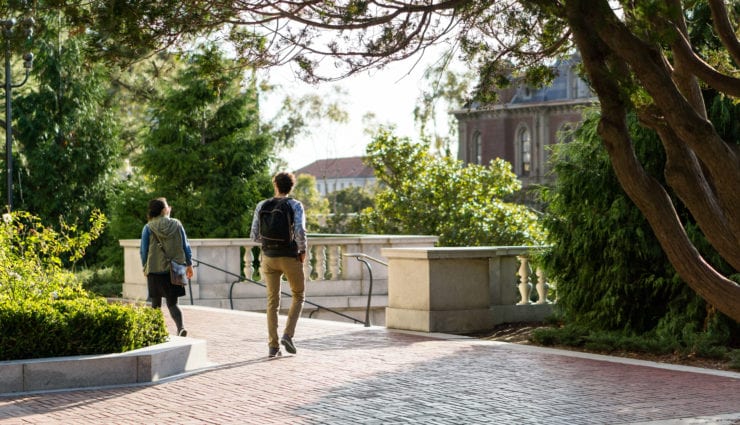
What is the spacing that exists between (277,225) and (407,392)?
293 cm

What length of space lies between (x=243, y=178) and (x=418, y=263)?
49.2 ft

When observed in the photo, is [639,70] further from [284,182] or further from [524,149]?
[524,149]

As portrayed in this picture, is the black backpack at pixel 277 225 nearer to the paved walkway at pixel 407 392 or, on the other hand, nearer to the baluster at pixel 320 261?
the paved walkway at pixel 407 392

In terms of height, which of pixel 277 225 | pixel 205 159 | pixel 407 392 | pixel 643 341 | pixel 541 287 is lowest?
pixel 407 392

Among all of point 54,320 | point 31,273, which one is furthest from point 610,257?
point 54,320

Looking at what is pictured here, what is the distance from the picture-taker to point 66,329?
10.0 m

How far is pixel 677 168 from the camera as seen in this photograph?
923 cm

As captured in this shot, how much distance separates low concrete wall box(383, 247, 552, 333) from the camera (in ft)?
48.5

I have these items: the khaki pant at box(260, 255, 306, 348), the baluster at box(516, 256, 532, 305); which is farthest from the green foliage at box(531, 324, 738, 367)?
the khaki pant at box(260, 255, 306, 348)

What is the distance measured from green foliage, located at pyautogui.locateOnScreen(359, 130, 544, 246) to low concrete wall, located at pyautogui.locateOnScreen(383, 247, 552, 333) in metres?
12.8

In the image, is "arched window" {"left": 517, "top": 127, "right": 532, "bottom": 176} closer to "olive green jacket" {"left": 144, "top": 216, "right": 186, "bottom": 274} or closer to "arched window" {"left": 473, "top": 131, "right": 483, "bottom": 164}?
"arched window" {"left": 473, "top": 131, "right": 483, "bottom": 164}

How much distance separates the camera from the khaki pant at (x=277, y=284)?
466 inches

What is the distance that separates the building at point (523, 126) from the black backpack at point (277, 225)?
194 feet

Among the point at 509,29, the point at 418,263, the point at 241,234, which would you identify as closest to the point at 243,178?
the point at 241,234
